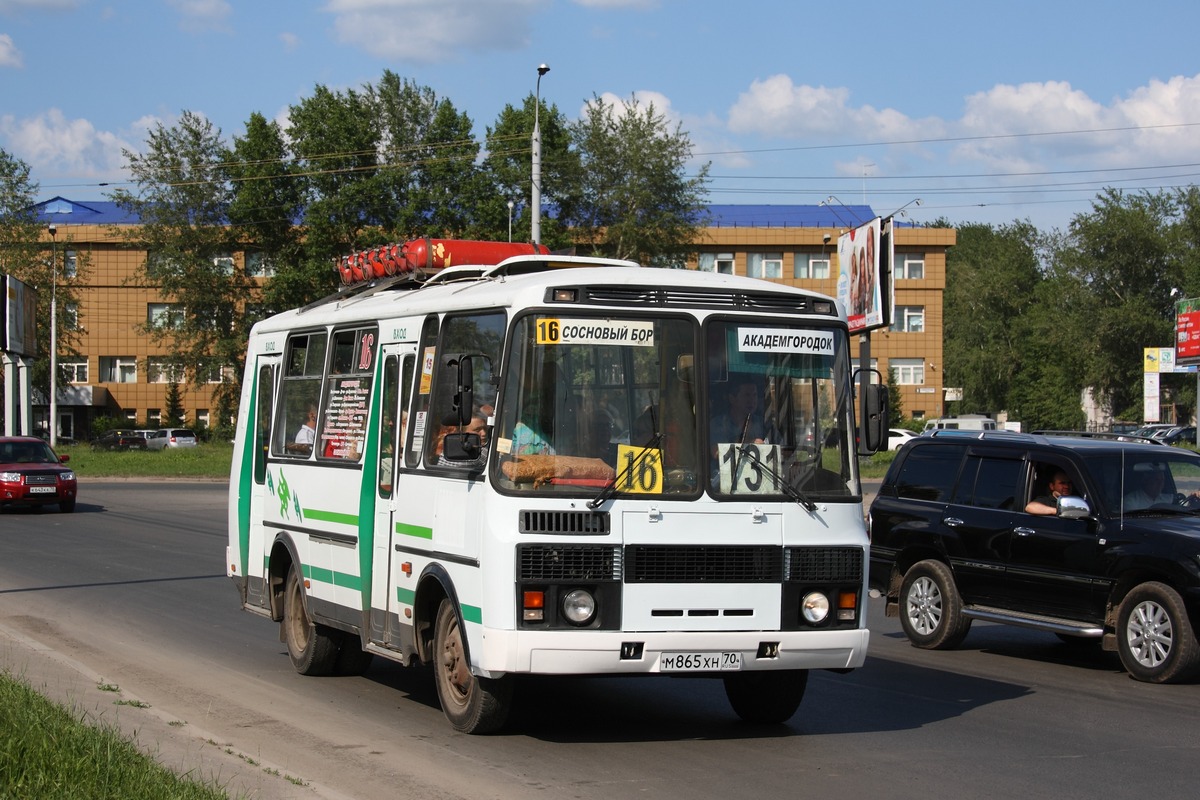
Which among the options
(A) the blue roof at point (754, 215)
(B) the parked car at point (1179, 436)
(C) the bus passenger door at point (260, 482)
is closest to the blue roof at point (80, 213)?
(A) the blue roof at point (754, 215)

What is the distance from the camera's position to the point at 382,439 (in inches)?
393

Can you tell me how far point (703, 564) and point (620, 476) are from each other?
696mm

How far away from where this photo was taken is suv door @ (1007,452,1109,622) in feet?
39.2

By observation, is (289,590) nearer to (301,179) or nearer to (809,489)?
(809,489)

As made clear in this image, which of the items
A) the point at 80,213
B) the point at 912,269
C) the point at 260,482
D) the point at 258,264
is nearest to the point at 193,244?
the point at 258,264

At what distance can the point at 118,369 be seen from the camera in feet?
332

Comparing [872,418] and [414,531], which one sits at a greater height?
[872,418]

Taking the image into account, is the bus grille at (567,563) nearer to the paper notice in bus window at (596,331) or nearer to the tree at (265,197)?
the paper notice in bus window at (596,331)

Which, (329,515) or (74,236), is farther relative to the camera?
(74,236)

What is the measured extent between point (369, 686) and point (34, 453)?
24.8 m

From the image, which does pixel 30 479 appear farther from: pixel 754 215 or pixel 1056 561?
pixel 754 215

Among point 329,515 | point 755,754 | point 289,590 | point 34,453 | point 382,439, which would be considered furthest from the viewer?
→ point 34,453

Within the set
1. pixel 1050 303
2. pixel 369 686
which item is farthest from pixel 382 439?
pixel 1050 303

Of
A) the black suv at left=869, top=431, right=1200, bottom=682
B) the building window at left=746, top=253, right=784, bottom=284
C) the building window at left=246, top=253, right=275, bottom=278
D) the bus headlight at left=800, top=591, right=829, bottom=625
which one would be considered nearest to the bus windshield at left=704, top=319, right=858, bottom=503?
the bus headlight at left=800, top=591, right=829, bottom=625
